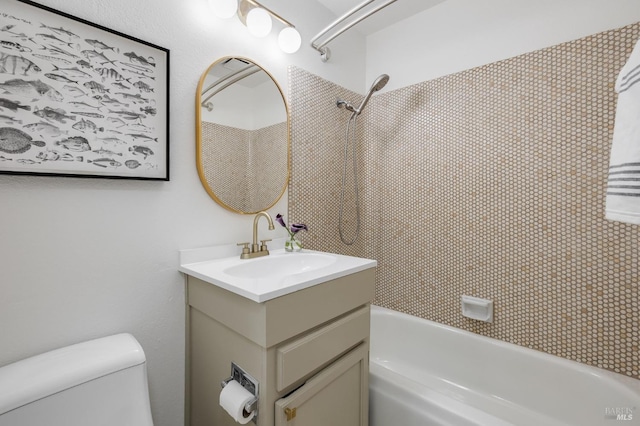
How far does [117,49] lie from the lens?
3.15 ft

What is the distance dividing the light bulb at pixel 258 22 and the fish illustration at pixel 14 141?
978 mm

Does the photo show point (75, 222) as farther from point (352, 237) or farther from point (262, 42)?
point (352, 237)

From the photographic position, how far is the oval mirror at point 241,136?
121 cm

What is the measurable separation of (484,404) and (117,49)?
2321 millimetres

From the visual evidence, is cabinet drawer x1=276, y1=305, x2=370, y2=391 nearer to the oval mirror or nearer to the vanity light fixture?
the oval mirror

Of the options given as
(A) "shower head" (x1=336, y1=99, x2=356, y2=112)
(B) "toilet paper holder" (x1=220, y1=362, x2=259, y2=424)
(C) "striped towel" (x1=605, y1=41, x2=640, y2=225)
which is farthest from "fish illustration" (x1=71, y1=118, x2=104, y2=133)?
(C) "striped towel" (x1=605, y1=41, x2=640, y2=225)

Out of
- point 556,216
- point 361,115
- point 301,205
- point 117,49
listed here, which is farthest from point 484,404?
point 117,49

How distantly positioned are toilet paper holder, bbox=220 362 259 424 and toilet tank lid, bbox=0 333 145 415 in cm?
27

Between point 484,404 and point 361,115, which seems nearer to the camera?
point 484,404

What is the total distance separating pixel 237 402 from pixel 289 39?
5.30 feet

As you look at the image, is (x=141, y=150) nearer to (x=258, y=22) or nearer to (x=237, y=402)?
(x=258, y=22)

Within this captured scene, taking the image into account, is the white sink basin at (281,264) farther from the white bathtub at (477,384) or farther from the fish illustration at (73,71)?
the fish illustration at (73,71)

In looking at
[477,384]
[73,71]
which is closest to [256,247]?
Result: [73,71]

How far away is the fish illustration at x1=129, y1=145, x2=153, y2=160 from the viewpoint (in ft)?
3.28
